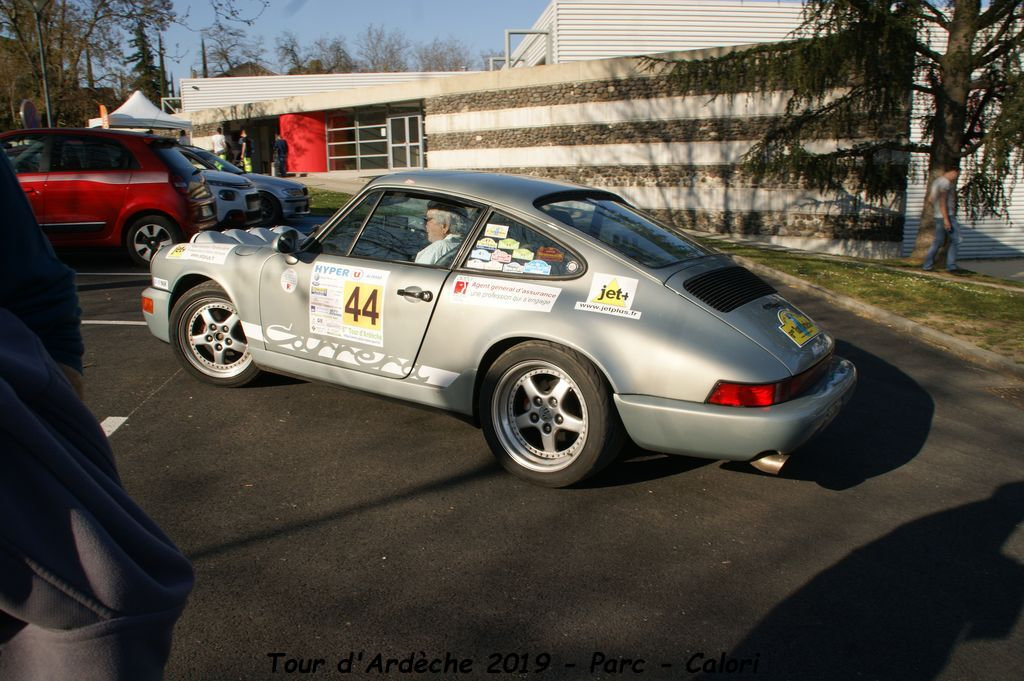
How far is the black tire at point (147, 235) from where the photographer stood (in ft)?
34.8

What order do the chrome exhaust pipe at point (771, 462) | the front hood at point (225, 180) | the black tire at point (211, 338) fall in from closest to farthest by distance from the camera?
the chrome exhaust pipe at point (771, 462), the black tire at point (211, 338), the front hood at point (225, 180)

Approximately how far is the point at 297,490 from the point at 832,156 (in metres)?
14.0

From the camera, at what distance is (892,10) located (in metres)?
13.2

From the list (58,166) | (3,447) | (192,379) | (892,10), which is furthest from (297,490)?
(892,10)

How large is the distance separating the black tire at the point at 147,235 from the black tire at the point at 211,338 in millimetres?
5514

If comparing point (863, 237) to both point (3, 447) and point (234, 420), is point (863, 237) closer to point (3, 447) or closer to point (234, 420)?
point (234, 420)

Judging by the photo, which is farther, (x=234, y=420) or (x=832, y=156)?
(x=832, y=156)

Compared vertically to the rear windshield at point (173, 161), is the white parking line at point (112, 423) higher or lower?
→ lower

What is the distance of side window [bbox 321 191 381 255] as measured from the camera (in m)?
4.95

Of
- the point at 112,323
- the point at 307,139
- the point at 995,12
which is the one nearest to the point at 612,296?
the point at 112,323

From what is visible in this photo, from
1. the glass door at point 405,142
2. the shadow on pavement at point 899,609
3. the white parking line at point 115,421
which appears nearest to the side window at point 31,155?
the white parking line at point 115,421

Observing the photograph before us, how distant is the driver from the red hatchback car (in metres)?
6.90

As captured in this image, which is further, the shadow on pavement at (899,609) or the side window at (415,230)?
the side window at (415,230)

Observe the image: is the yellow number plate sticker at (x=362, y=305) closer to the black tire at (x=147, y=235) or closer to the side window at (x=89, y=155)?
the black tire at (x=147, y=235)
